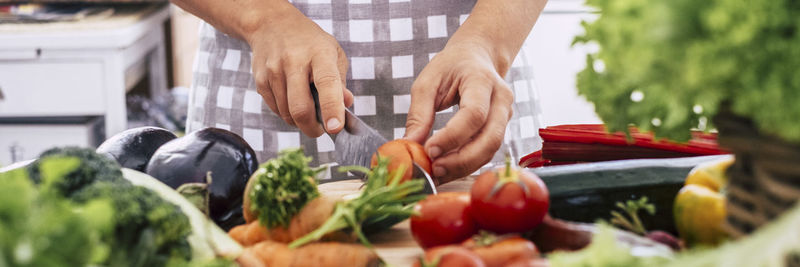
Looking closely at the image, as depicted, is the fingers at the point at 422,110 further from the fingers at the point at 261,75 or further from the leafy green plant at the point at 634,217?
the leafy green plant at the point at 634,217

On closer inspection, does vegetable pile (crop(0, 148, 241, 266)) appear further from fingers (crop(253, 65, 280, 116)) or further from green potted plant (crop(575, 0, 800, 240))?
fingers (crop(253, 65, 280, 116))

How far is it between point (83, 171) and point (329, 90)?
0.61 metres

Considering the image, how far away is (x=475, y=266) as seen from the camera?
77 cm

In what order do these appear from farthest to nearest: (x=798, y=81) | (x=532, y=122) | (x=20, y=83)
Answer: (x=20, y=83)
(x=532, y=122)
(x=798, y=81)

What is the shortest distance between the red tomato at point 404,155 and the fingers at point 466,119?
2 centimetres

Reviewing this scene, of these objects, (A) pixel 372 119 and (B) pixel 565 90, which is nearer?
(A) pixel 372 119

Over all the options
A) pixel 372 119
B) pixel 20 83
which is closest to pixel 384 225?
pixel 372 119

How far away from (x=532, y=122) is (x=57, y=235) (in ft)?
4.98

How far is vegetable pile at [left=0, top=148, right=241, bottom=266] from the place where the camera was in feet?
1.86

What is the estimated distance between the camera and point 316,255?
899 mm

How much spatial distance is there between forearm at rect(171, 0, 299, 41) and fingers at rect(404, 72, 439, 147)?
1.14 feet

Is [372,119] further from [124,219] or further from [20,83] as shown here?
[20,83]

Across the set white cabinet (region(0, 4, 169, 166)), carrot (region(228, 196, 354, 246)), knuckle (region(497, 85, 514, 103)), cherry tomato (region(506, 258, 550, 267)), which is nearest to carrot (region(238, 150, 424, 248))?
carrot (region(228, 196, 354, 246))

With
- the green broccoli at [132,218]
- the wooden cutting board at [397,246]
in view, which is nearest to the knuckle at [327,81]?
the wooden cutting board at [397,246]
